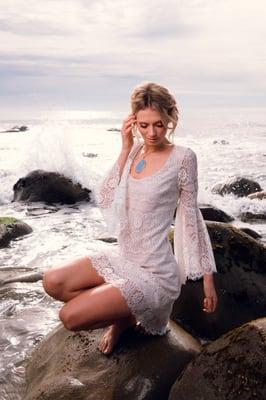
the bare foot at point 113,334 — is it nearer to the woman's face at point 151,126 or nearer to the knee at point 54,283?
the knee at point 54,283

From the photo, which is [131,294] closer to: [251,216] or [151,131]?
[151,131]

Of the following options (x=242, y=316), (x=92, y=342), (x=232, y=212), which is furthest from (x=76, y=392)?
(x=232, y=212)

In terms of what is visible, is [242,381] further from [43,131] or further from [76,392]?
[43,131]

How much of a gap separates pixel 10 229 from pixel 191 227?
5.96 meters

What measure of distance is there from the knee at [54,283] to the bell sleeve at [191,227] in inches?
35.3

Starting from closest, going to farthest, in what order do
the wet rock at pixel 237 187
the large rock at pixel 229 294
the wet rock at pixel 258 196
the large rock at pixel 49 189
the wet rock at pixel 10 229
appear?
the large rock at pixel 229 294
the wet rock at pixel 10 229
the large rock at pixel 49 189
the wet rock at pixel 258 196
the wet rock at pixel 237 187

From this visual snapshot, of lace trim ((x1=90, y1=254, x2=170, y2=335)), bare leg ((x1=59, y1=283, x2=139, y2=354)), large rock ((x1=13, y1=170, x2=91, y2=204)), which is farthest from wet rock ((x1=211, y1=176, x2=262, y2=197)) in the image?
bare leg ((x1=59, y1=283, x2=139, y2=354))

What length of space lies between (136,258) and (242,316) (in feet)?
5.71

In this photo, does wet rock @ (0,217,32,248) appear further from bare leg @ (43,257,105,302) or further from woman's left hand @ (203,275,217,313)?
woman's left hand @ (203,275,217,313)

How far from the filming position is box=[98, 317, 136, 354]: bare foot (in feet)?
12.0

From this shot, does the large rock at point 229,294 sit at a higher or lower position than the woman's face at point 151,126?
lower

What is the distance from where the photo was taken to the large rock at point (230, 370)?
272 cm

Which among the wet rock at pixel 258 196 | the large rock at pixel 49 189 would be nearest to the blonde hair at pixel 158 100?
the large rock at pixel 49 189

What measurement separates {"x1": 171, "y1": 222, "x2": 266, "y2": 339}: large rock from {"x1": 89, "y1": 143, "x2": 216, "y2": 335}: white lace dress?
123 cm
